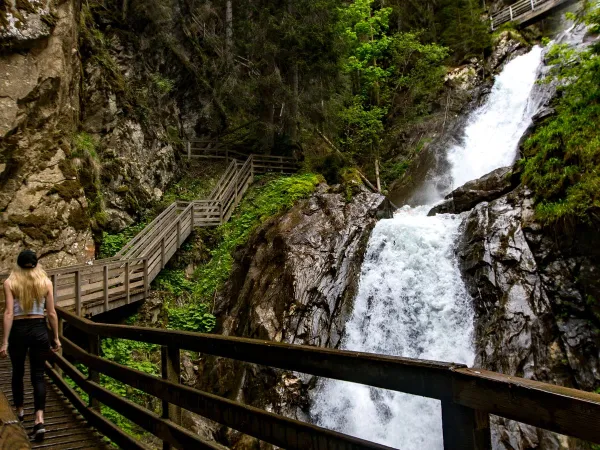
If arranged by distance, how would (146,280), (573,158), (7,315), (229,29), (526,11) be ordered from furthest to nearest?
(526,11) → (229,29) → (146,280) → (573,158) → (7,315)

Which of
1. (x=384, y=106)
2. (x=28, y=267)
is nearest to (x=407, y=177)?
(x=384, y=106)

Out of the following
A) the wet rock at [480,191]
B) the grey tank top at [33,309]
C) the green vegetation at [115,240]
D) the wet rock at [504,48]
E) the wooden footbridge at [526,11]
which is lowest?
the grey tank top at [33,309]

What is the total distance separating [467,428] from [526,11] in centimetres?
3021

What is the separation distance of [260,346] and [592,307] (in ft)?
28.1

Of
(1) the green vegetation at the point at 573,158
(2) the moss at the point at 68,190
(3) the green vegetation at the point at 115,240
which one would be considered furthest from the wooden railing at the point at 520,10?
(2) the moss at the point at 68,190

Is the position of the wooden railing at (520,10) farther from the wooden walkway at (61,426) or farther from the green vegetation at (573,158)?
the wooden walkway at (61,426)

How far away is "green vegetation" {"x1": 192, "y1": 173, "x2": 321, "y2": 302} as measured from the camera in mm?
14758

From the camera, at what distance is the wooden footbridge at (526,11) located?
2433cm

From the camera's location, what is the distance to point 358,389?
376 inches

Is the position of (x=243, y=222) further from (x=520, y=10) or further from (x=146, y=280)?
(x=520, y=10)

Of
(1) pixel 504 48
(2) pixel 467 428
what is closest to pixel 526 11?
(1) pixel 504 48

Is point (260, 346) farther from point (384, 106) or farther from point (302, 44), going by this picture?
point (384, 106)

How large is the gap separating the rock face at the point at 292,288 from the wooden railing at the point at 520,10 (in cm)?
1815

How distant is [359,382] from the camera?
1.91 meters
